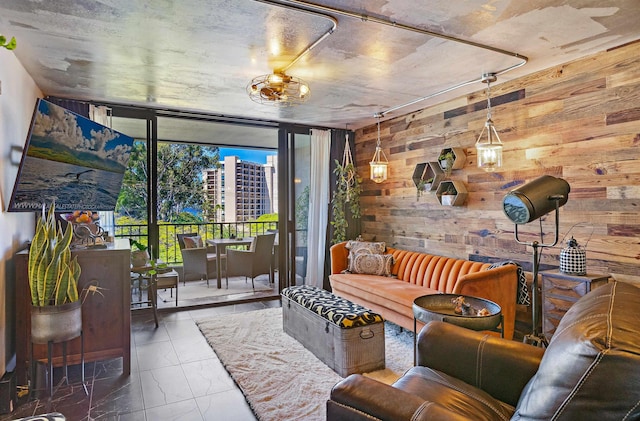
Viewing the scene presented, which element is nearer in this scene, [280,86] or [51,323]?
[51,323]

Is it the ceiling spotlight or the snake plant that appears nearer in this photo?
the snake plant

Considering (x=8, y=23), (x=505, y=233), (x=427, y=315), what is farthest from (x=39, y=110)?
(x=505, y=233)

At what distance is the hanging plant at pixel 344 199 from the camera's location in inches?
221

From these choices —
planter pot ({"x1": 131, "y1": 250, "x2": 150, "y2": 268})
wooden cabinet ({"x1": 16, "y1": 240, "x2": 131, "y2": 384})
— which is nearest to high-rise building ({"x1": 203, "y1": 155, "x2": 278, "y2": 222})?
planter pot ({"x1": 131, "y1": 250, "x2": 150, "y2": 268})

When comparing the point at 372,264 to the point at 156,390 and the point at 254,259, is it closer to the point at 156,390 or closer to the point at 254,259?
the point at 254,259

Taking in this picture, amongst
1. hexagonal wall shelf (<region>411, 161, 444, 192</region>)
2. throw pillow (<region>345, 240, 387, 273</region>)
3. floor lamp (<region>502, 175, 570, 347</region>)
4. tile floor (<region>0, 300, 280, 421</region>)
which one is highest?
hexagonal wall shelf (<region>411, 161, 444, 192</region>)

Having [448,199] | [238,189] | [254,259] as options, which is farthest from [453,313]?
[238,189]

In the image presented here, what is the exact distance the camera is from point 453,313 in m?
2.53

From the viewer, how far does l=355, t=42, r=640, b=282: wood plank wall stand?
2857mm

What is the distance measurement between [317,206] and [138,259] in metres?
2.55

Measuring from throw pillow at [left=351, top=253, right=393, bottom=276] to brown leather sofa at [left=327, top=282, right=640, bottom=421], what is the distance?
2.53 m

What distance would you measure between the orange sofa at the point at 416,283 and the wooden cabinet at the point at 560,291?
0.35 metres

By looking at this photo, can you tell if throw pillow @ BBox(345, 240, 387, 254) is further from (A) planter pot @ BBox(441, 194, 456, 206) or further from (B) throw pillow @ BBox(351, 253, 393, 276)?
(A) planter pot @ BBox(441, 194, 456, 206)

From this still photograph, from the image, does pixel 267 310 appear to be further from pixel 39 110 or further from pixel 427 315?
pixel 39 110
